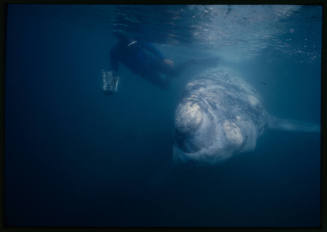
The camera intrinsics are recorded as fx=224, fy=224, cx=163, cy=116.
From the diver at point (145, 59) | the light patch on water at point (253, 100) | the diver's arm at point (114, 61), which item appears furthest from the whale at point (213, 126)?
the diver at point (145, 59)

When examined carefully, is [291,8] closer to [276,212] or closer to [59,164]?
[276,212]

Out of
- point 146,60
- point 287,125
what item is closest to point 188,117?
point 287,125

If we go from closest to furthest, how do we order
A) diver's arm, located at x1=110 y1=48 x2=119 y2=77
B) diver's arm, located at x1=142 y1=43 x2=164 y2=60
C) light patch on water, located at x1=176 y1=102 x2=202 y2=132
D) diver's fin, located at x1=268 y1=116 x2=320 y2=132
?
light patch on water, located at x1=176 y1=102 x2=202 y2=132, diver's fin, located at x1=268 y1=116 x2=320 y2=132, diver's arm, located at x1=110 y1=48 x2=119 y2=77, diver's arm, located at x1=142 y1=43 x2=164 y2=60

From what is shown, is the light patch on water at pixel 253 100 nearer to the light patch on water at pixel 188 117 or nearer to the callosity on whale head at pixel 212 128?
the callosity on whale head at pixel 212 128

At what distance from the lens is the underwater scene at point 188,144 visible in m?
4.64

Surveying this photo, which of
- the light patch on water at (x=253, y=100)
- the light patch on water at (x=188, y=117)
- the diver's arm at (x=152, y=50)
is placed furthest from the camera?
the diver's arm at (x=152, y=50)

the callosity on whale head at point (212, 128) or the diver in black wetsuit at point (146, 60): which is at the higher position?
the diver in black wetsuit at point (146, 60)

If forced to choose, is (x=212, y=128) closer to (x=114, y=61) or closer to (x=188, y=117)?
(x=188, y=117)

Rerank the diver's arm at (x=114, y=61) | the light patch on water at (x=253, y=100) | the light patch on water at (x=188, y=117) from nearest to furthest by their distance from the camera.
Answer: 1. the light patch on water at (x=188, y=117)
2. the light patch on water at (x=253, y=100)
3. the diver's arm at (x=114, y=61)

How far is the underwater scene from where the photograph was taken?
4.64m

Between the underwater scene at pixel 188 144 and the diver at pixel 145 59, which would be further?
the diver at pixel 145 59

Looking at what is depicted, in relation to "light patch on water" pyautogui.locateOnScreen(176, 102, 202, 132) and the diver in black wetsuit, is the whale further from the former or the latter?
the diver in black wetsuit

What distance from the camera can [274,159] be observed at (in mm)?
11781

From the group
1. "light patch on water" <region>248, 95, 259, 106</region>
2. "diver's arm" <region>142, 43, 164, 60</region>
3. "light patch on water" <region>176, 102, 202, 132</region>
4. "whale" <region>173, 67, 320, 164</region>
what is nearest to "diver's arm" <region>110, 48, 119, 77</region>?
"diver's arm" <region>142, 43, 164, 60</region>
